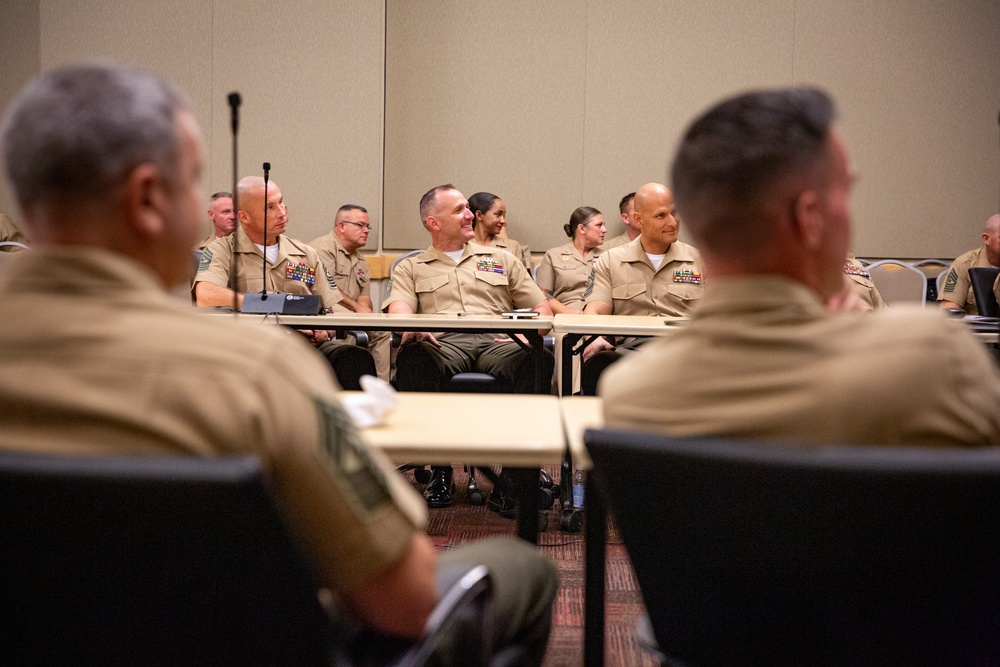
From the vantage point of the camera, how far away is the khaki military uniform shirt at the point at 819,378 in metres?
0.85

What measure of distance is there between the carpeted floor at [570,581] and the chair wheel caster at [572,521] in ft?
0.08

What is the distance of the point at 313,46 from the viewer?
6.59 meters

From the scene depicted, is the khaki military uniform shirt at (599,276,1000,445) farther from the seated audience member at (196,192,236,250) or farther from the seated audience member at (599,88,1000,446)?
the seated audience member at (196,192,236,250)

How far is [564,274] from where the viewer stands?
6355mm

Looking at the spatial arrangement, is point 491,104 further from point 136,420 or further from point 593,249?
point 136,420

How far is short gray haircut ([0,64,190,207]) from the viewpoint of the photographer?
0.79 metres

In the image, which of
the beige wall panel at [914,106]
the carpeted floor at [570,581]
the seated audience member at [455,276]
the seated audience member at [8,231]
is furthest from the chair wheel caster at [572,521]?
the seated audience member at [8,231]

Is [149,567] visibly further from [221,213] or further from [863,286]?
[221,213]

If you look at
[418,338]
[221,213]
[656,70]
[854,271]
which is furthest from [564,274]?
[418,338]

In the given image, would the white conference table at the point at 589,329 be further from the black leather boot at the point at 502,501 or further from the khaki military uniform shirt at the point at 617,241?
the khaki military uniform shirt at the point at 617,241

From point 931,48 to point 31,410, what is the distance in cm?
759

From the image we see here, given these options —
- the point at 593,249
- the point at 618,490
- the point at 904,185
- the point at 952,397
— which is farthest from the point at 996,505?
the point at 904,185

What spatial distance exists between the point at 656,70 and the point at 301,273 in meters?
3.87

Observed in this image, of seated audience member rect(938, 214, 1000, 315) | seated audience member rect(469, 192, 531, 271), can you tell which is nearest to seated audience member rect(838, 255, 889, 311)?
seated audience member rect(938, 214, 1000, 315)
